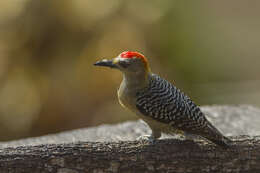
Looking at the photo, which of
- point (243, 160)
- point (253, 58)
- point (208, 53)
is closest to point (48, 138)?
point (243, 160)

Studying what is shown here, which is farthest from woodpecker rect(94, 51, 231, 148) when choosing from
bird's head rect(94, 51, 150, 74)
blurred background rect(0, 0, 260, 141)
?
blurred background rect(0, 0, 260, 141)

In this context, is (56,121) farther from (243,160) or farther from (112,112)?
(243,160)

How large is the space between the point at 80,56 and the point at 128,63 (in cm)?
487

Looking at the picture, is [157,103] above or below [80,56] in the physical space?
below

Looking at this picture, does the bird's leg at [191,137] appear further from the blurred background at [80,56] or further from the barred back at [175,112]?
the blurred background at [80,56]

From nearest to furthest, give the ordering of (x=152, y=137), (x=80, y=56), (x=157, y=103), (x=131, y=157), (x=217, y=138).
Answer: (x=131, y=157)
(x=217, y=138)
(x=157, y=103)
(x=152, y=137)
(x=80, y=56)

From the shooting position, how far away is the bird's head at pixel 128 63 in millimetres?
4707

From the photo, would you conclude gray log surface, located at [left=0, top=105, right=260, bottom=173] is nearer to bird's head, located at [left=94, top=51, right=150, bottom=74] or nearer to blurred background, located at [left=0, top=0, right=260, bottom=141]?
bird's head, located at [left=94, top=51, right=150, bottom=74]

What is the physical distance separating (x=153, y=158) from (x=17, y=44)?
17.5ft

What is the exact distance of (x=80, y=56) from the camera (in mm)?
9531

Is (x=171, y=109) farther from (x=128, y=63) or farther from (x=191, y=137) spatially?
(x=128, y=63)

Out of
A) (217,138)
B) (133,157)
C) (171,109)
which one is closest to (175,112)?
(171,109)

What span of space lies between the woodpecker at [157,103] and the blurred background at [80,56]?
455 centimetres

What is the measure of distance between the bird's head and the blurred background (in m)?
4.61
